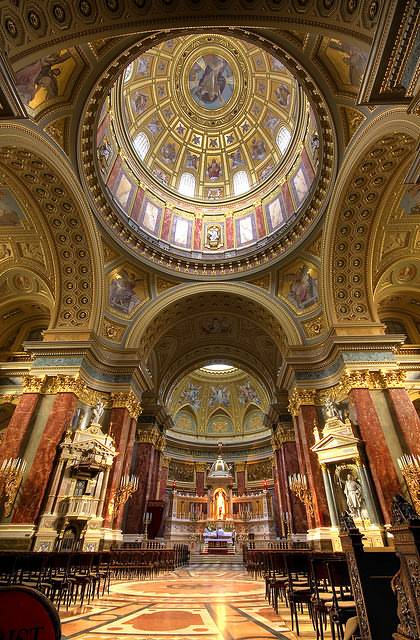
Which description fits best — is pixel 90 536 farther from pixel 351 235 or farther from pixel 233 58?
pixel 233 58

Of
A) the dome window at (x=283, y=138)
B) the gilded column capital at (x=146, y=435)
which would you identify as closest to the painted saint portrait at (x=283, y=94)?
the dome window at (x=283, y=138)

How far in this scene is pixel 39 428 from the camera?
12.5m

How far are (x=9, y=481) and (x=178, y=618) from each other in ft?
28.6

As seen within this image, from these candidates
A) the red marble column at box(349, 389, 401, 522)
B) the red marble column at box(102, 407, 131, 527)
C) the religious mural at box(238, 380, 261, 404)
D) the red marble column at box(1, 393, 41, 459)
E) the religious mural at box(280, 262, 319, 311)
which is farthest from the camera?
the religious mural at box(238, 380, 261, 404)

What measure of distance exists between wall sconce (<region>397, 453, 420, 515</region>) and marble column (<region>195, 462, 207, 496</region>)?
76.7ft

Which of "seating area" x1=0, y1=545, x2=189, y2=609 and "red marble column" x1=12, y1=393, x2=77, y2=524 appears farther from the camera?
"red marble column" x1=12, y1=393, x2=77, y2=524

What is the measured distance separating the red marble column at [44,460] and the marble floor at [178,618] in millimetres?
5056

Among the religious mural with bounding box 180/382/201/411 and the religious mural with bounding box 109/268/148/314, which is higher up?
the religious mural with bounding box 180/382/201/411

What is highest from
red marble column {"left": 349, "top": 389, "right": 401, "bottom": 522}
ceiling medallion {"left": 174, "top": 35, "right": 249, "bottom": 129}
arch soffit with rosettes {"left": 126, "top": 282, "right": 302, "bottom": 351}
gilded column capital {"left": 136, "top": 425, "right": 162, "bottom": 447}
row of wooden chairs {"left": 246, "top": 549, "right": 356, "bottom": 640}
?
ceiling medallion {"left": 174, "top": 35, "right": 249, "bottom": 129}

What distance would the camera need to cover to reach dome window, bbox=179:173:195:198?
22289 mm

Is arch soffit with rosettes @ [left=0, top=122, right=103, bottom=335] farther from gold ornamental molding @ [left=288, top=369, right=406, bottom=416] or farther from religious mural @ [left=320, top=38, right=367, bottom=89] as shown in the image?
gold ornamental molding @ [left=288, top=369, right=406, bottom=416]

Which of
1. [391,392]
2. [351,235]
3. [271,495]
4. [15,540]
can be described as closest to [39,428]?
[15,540]

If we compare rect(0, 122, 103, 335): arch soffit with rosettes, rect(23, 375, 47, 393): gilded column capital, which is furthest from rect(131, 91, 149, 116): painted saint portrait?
rect(23, 375, 47, 393): gilded column capital

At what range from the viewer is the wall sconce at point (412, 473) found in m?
10.4
